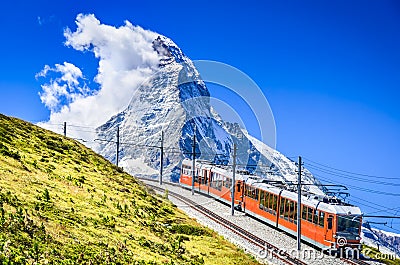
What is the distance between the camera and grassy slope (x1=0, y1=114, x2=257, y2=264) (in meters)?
12.3

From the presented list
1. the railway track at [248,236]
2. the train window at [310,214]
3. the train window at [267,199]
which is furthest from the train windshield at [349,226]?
the train window at [267,199]

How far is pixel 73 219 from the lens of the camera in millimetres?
16312

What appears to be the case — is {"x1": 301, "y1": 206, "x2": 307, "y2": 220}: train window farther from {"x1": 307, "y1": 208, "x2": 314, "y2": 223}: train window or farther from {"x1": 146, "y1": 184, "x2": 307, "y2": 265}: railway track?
{"x1": 146, "y1": 184, "x2": 307, "y2": 265}: railway track

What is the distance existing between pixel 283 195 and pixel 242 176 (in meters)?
9.25

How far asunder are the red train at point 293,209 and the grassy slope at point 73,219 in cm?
812

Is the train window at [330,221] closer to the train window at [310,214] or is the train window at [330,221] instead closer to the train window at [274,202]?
the train window at [310,214]

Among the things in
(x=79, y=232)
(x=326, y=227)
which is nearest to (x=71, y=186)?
(x=79, y=232)

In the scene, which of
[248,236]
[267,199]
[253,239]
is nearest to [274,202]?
[267,199]

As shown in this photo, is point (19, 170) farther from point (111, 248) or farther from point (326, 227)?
A: point (326, 227)

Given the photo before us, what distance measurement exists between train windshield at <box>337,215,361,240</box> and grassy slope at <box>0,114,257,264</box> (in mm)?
9157

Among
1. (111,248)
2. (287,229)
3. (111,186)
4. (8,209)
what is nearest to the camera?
(8,209)

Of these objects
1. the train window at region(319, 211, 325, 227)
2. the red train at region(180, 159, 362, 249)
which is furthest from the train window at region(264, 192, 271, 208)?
the train window at region(319, 211, 325, 227)

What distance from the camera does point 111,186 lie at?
27.0 m

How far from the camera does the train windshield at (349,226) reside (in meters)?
29.3
